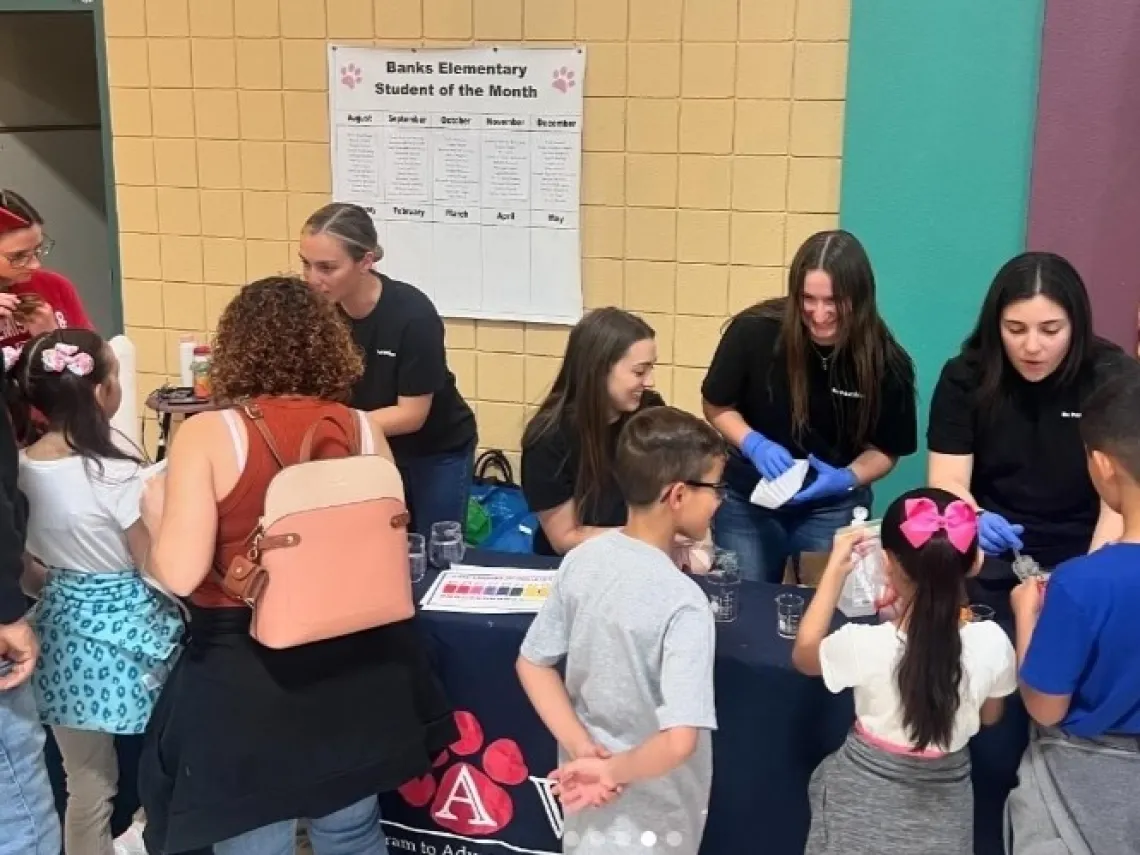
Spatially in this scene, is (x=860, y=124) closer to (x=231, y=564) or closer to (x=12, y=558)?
(x=231, y=564)

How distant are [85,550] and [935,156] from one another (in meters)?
2.70

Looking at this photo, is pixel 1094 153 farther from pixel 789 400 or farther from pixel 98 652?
pixel 98 652

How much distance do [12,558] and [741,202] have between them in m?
2.69

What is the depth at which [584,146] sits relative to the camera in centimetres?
416

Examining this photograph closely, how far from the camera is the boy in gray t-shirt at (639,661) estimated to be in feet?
6.37

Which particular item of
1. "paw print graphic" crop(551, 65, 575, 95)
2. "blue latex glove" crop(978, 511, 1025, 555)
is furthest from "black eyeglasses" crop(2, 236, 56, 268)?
"blue latex glove" crop(978, 511, 1025, 555)

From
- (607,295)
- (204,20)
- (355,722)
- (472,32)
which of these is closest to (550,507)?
(355,722)

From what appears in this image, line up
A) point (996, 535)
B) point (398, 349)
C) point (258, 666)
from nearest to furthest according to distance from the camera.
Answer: point (258, 666), point (996, 535), point (398, 349)

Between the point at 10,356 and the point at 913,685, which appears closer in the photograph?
the point at 913,685

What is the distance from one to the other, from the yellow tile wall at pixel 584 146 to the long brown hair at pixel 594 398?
139cm

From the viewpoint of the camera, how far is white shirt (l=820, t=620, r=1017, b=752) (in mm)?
1973

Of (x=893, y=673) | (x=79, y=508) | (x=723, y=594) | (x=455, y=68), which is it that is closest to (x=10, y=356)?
(x=79, y=508)

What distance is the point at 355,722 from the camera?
85.2 inches

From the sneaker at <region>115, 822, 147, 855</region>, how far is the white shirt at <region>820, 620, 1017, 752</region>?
5.58 feet
